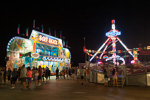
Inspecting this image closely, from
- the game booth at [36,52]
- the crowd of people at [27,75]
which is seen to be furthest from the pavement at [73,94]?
the game booth at [36,52]

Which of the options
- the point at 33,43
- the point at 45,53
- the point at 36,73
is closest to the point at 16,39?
the point at 33,43

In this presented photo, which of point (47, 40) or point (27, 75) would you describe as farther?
point (47, 40)

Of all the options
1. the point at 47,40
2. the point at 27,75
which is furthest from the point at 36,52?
the point at 27,75

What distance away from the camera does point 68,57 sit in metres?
38.5

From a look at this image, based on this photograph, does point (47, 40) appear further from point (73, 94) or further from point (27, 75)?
point (73, 94)

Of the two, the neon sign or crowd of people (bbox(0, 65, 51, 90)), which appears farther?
the neon sign

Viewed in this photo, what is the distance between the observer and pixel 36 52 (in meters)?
29.5

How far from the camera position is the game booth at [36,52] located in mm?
25109

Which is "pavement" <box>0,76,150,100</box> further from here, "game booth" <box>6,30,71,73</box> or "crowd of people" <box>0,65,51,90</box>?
"game booth" <box>6,30,71,73</box>

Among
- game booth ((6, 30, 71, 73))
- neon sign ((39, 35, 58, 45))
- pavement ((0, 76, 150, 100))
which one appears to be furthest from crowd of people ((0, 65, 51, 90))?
neon sign ((39, 35, 58, 45))

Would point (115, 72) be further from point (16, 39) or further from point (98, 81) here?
point (16, 39)

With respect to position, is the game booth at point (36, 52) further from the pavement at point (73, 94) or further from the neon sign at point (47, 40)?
the pavement at point (73, 94)

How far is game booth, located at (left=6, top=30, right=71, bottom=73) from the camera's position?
82.4ft

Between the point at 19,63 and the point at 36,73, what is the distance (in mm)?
13843
